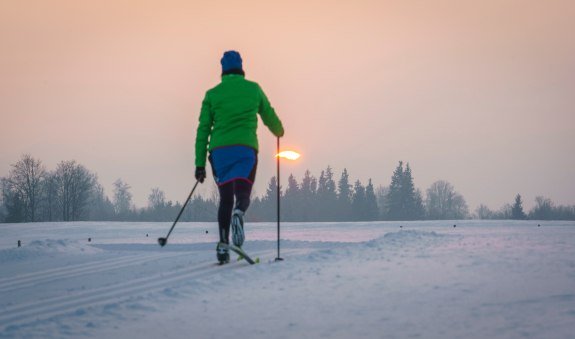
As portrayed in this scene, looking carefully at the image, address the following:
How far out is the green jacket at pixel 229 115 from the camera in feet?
17.7

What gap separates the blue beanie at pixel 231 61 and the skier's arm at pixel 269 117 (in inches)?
16.8

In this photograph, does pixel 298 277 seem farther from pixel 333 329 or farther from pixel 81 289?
pixel 81 289

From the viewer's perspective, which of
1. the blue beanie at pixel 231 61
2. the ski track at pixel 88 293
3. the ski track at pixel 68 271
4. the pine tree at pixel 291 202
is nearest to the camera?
the ski track at pixel 88 293

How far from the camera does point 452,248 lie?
5.03 metres

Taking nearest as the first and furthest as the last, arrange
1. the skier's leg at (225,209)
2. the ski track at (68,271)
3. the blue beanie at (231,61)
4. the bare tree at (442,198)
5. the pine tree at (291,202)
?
the ski track at (68,271)
the skier's leg at (225,209)
the blue beanie at (231,61)
the pine tree at (291,202)
the bare tree at (442,198)

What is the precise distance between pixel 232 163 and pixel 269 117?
0.91 m

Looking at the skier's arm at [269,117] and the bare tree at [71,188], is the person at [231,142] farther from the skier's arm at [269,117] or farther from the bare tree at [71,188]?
the bare tree at [71,188]

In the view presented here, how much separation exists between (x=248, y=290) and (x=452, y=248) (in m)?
2.52

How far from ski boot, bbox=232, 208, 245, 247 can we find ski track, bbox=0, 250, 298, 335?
0.27 m

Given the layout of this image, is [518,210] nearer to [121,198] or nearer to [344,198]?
[344,198]

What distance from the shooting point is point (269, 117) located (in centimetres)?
591

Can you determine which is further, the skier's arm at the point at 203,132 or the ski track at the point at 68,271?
the skier's arm at the point at 203,132

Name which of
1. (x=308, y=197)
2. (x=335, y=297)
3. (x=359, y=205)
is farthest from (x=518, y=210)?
(x=335, y=297)

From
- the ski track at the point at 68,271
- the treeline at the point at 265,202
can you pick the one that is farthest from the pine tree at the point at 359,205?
the ski track at the point at 68,271
